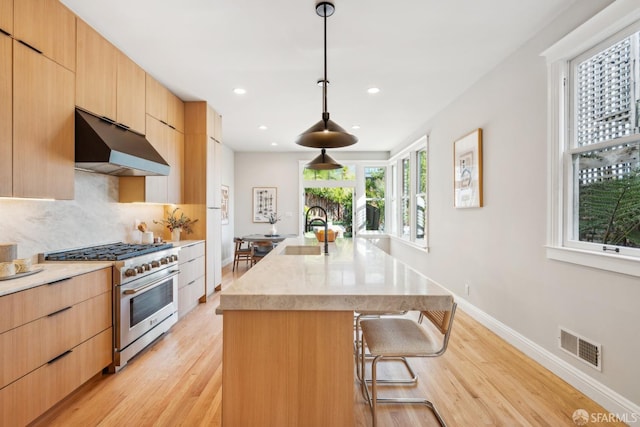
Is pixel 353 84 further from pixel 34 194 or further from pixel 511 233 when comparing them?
pixel 34 194

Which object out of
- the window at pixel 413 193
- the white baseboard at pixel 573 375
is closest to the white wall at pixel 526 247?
the white baseboard at pixel 573 375

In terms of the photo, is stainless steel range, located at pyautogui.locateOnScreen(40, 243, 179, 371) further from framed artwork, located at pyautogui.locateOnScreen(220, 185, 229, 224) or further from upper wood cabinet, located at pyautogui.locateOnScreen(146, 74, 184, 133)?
framed artwork, located at pyautogui.locateOnScreen(220, 185, 229, 224)

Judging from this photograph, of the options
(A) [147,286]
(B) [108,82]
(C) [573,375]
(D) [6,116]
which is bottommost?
(C) [573,375]

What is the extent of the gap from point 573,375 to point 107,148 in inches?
145

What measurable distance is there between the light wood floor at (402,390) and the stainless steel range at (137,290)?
172 mm

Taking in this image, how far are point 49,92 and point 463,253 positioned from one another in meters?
4.16

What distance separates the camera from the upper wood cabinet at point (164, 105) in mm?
3406

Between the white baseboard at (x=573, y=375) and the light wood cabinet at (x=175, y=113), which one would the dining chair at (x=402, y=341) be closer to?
the white baseboard at (x=573, y=375)

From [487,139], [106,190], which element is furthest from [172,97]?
[487,139]

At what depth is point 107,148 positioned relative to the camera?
237cm

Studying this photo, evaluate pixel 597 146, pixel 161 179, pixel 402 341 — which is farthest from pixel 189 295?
pixel 597 146

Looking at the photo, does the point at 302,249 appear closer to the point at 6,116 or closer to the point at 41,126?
the point at 41,126

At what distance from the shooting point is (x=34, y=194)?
2033mm

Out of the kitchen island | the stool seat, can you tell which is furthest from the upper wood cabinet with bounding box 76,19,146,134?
the stool seat
